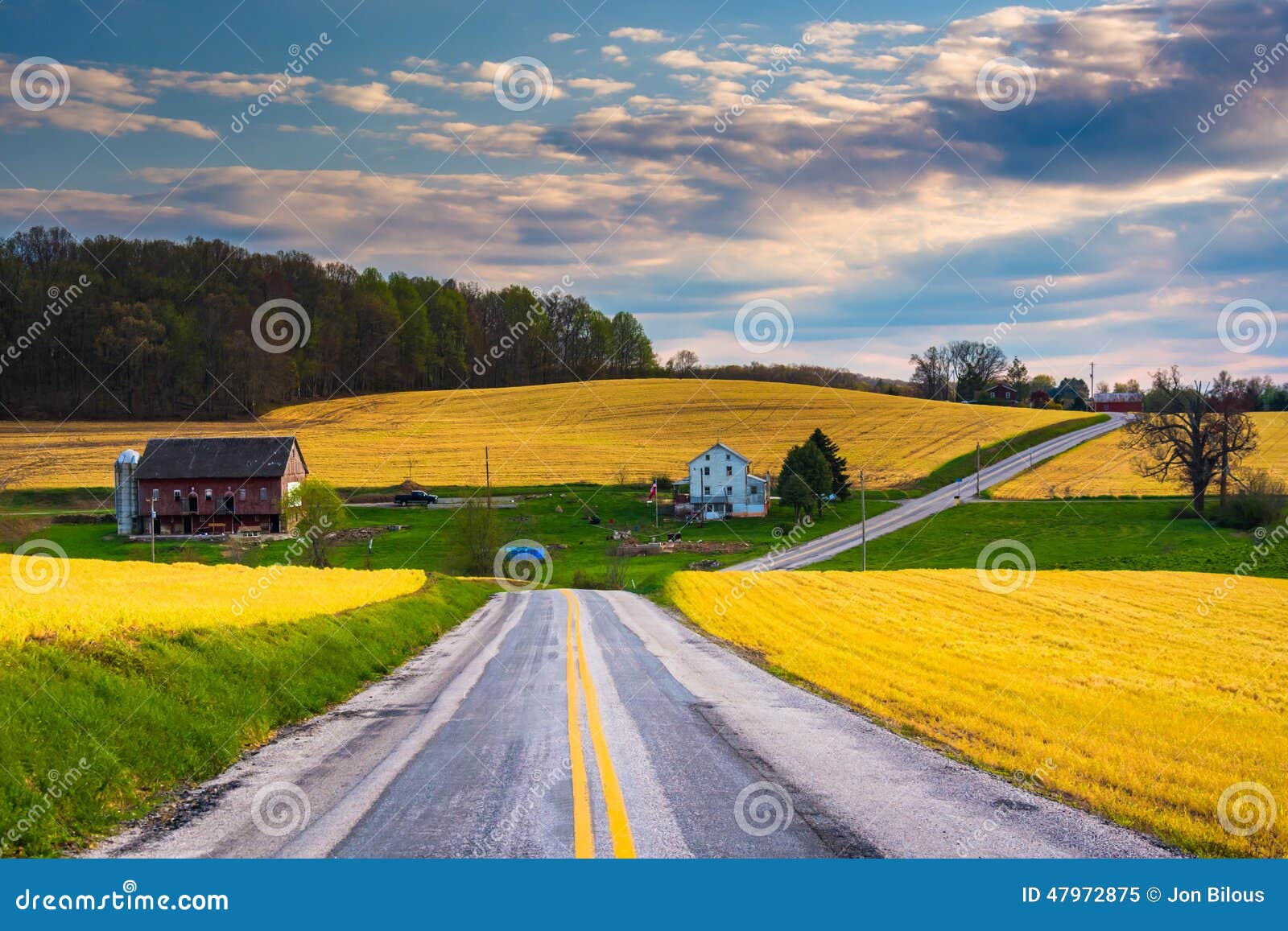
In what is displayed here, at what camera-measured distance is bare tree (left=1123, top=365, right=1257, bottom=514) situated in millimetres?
70750

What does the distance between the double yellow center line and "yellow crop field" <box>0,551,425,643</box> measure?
20.2 ft

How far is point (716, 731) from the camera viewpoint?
10.9m

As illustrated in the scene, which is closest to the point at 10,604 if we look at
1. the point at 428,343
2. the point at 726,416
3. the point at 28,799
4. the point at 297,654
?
the point at 297,654

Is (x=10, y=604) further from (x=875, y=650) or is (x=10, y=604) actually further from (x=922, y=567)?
(x=922, y=567)

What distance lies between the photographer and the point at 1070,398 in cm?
16588

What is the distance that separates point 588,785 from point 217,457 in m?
79.7

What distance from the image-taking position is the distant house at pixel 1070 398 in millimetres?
160750

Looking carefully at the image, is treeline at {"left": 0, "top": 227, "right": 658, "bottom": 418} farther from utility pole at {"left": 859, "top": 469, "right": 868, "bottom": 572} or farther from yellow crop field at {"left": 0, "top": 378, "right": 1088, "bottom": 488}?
utility pole at {"left": 859, "top": 469, "right": 868, "bottom": 572}

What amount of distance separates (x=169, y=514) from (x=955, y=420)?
93900mm

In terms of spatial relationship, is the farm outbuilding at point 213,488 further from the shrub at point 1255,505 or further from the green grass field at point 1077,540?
the shrub at point 1255,505

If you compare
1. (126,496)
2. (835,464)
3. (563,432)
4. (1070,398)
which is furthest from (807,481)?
(1070,398)

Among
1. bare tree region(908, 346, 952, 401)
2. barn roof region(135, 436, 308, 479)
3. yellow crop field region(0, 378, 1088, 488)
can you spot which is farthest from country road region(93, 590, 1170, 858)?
bare tree region(908, 346, 952, 401)

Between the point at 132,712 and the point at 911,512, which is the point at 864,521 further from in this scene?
the point at 132,712

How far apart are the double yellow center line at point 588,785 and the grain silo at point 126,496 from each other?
73001mm
